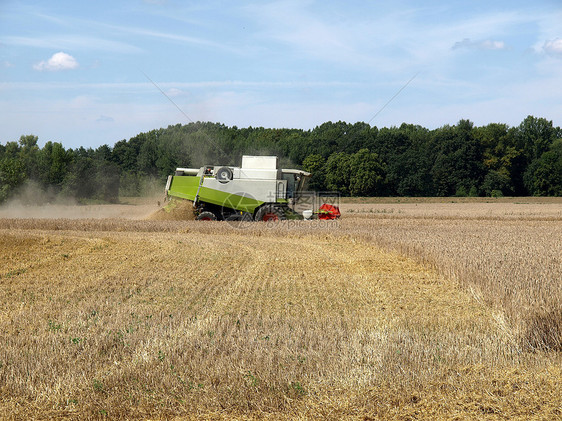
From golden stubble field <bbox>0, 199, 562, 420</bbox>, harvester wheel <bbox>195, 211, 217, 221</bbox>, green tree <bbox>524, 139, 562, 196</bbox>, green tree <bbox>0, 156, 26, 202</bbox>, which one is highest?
green tree <bbox>524, 139, 562, 196</bbox>

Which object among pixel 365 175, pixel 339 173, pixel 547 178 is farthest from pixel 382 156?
pixel 547 178

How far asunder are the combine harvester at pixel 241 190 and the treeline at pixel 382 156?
103 feet

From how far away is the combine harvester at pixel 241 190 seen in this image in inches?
827

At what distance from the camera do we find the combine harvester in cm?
2100

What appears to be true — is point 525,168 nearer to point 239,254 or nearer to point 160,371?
point 239,254

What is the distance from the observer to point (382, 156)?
72938 mm

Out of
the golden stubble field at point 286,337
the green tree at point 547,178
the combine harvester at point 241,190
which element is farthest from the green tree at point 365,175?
the golden stubble field at point 286,337

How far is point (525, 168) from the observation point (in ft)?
242

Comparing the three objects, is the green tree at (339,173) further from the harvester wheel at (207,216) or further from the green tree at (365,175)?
the harvester wheel at (207,216)

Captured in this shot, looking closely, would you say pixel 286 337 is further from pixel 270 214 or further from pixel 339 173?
pixel 339 173

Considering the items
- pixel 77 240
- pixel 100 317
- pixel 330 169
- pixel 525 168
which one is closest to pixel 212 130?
pixel 330 169

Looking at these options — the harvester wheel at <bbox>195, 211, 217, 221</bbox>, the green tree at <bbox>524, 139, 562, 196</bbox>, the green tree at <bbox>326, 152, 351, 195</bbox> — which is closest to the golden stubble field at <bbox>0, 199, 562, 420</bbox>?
the harvester wheel at <bbox>195, 211, 217, 221</bbox>

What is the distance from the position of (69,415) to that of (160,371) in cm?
90

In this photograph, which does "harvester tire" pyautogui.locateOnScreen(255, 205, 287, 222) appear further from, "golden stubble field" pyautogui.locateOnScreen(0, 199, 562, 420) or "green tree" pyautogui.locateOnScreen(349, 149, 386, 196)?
"green tree" pyautogui.locateOnScreen(349, 149, 386, 196)
